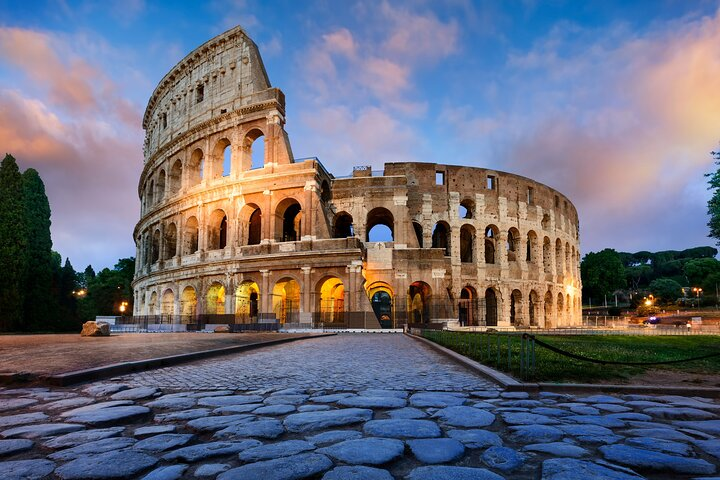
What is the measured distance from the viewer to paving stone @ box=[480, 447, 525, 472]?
247 centimetres

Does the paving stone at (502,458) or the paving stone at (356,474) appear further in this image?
the paving stone at (502,458)

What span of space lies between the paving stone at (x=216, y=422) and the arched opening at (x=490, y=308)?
1333 inches

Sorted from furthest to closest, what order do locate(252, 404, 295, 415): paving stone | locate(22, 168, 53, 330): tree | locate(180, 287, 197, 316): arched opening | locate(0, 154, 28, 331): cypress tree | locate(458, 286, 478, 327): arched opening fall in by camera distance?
1. locate(458, 286, 478, 327): arched opening
2. locate(180, 287, 197, 316): arched opening
3. locate(22, 168, 53, 330): tree
4. locate(0, 154, 28, 331): cypress tree
5. locate(252, 404, 295, 415): paving stone

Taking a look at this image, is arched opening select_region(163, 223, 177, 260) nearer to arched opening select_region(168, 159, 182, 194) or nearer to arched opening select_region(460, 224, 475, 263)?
arched opening select_region(168, 159, 182, 194)

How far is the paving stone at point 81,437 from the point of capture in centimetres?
281

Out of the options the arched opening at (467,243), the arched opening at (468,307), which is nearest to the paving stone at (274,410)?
the arched opening at (468,307)

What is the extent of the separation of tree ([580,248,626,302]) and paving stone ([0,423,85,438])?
235 feet

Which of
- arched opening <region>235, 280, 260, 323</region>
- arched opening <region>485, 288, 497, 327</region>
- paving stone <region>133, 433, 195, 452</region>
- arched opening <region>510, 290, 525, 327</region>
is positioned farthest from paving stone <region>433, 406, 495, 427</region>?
arched opening <region>510, 290, 525, 327</region>

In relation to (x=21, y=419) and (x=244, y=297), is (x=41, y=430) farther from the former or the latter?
(x=244, y=297)

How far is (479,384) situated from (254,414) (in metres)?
2.99

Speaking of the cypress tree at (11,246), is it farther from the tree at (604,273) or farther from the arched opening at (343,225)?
the tree at (604,273)

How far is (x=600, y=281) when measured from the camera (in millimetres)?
65688

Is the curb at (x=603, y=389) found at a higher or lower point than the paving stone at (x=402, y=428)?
lower

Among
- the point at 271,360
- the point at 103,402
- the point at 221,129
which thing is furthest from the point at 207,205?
the point at 103,402
